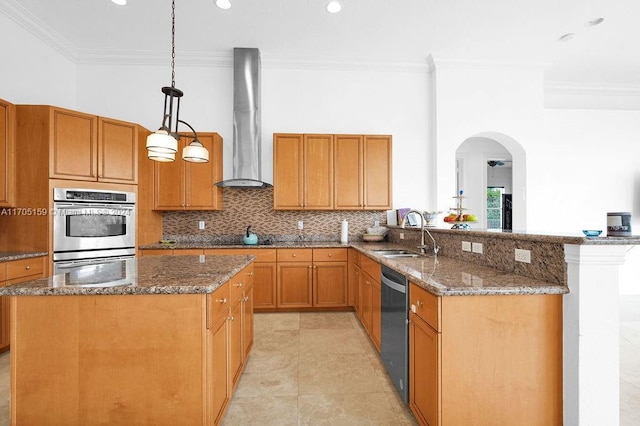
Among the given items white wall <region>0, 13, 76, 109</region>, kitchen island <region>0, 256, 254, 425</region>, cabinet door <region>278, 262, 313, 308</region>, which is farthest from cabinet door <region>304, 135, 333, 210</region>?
white wall <region>0, 13, 76, 109</region>

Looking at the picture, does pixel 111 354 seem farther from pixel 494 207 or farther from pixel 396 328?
pixel 494 207

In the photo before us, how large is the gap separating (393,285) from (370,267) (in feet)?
2.64

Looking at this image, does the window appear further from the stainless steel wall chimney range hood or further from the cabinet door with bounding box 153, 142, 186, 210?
the cabinet door with bounding box 153, 142, 186, 210

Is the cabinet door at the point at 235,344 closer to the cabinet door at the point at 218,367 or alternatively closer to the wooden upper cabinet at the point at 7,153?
the cabinet door at the point at 218,367

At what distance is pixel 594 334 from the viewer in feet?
4.69

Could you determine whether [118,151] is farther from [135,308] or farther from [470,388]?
[470,388]

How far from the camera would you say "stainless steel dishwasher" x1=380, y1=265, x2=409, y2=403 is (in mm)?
1870

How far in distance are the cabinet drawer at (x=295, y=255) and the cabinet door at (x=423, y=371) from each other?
217 centimetres

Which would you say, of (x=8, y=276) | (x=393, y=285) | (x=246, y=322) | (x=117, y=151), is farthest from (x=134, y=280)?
(x=117, y=151)

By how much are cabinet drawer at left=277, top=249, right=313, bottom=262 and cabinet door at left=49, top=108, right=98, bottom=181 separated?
7.80 ft

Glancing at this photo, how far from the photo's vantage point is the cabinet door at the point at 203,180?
399cm

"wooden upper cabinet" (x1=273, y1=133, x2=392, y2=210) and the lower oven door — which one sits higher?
"wooden upper cabinet" (x1=273, y1=133, x2=392, y2=210)

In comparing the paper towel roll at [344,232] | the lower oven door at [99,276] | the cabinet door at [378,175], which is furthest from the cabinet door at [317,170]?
the lower oven door at [99,276]

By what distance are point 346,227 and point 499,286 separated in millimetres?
2730
